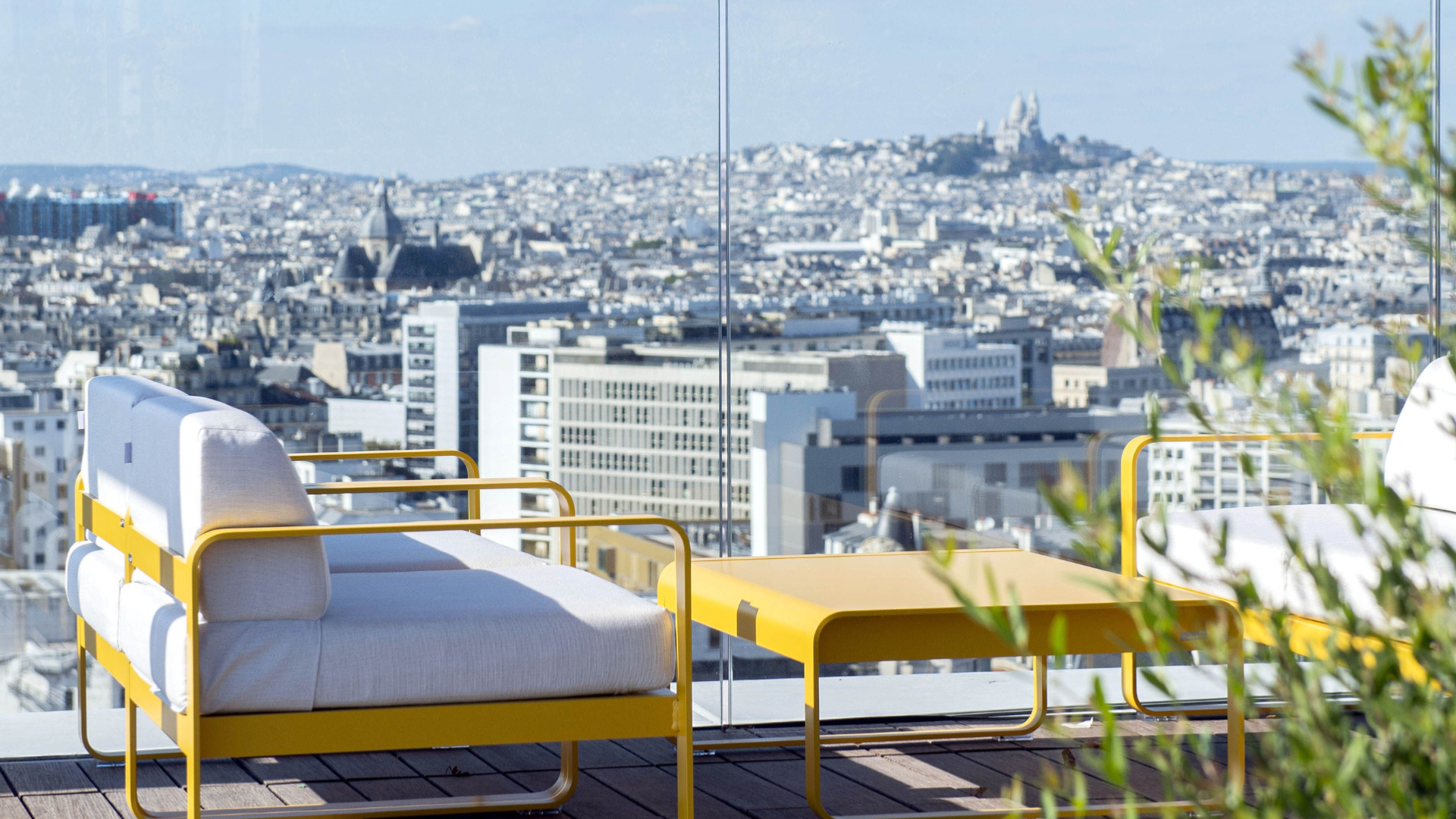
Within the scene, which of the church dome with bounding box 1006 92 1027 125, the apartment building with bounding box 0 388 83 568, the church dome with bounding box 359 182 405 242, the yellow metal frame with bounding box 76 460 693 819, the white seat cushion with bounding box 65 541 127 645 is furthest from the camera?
the church dome with bounding box 1006 92 1027 125

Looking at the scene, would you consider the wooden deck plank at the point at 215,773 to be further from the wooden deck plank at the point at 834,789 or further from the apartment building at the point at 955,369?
the apartment building at the point at 955,369

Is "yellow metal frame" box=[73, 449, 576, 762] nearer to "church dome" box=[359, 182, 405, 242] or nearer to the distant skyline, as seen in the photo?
"church dome" box=[359, 182, 405, 242]

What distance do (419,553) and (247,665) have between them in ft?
3.39

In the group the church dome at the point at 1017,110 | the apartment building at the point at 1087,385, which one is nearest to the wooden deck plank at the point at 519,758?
the apartment building at the point at 1087,385

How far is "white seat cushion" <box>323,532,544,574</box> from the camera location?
3643 millimetres

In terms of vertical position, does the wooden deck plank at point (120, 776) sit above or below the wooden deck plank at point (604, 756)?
above

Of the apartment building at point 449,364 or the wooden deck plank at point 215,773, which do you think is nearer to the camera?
the wooden deck plank at point 215,773

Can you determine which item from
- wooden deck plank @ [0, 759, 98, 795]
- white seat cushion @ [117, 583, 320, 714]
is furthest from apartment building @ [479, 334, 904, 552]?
white seat cushion @ [117, 583, 320, 714]

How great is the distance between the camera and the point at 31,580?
14.2 feet

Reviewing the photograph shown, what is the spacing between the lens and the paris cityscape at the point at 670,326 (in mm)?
4414

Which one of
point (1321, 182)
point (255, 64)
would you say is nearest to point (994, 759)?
point (1321, 182)

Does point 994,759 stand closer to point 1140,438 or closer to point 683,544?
point 1140,438

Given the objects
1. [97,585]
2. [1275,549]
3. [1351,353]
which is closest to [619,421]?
[97,585]

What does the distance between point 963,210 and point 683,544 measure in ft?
7.92
